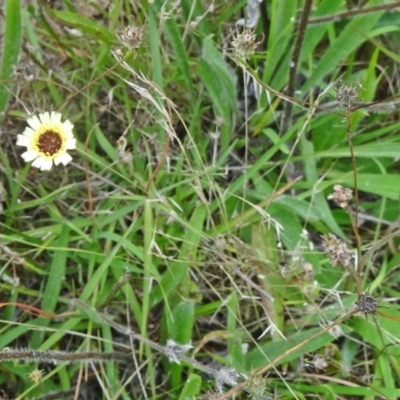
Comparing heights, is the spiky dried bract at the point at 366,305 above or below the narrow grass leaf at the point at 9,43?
below

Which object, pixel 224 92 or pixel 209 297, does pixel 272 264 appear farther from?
pixel 224 92

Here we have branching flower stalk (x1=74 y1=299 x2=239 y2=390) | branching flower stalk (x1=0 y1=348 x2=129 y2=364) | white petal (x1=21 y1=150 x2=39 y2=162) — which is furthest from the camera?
white petal (x1=21 y1=150 x2=39 y2=162)

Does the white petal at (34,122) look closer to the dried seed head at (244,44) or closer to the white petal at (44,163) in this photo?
the white petal at (44,163)

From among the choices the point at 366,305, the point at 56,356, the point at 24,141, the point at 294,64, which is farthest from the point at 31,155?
the point at 366,305

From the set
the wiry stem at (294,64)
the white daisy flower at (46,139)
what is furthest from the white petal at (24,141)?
the wiry stem at (294,64)

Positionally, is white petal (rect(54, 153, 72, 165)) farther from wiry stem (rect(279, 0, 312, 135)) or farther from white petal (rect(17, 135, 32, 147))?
wiry stem (rect(279, 0, 312, 135))

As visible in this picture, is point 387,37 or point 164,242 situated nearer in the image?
point 164,242

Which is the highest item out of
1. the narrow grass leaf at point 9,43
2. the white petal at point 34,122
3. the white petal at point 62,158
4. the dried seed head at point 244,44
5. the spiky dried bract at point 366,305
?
the dried seed head at point 244,44

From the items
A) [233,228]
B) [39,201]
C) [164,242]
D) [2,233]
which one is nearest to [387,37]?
[233,228]

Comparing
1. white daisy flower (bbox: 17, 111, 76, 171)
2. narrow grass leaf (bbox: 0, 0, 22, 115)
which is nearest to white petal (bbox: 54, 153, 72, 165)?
white daisy flower (bbox: 17, 111, 76, 171)
